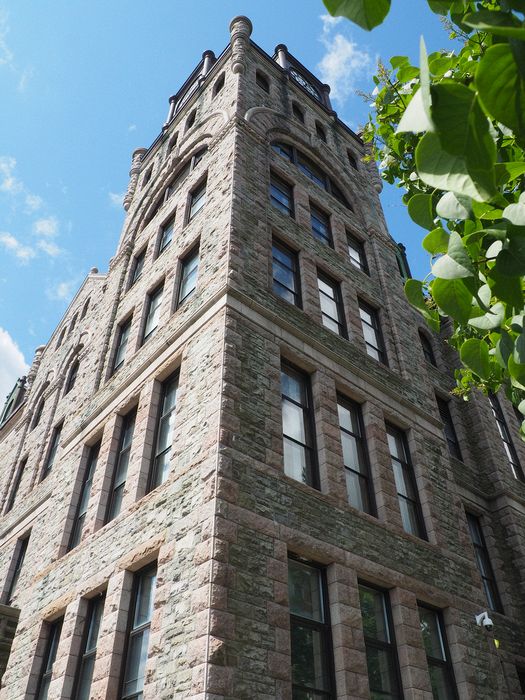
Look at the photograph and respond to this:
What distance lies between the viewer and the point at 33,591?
13141mm

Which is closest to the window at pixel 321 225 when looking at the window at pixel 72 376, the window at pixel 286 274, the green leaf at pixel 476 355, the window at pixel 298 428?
the window at pixel 286 274

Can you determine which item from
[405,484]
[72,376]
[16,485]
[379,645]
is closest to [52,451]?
[72,376]

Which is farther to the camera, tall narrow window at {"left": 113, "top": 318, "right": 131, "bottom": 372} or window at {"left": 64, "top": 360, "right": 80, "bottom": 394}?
window at {"left": 64, "top": 360, "right": 80, "bottom": 394}

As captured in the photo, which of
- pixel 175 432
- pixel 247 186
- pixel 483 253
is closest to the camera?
pixel 483 253

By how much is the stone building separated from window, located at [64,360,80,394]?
857 millimetres

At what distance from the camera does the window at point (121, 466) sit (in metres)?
12.3

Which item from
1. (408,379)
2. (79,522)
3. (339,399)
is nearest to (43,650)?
(79,522)

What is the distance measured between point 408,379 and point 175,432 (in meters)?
7.08

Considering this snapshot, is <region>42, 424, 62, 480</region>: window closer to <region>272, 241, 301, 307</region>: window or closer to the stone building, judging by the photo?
the stone building

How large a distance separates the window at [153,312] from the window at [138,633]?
6.73 metres

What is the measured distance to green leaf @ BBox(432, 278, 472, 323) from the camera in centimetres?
271

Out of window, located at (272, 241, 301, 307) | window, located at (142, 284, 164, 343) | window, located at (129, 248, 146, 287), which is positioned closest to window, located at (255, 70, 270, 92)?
window, located at (129, 248, 146, 287)

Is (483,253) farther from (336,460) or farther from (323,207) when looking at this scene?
(323,207)

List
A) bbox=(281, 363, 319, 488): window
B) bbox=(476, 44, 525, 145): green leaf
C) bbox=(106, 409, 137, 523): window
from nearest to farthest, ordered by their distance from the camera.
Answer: bbox=(476, 44, 525, 145): green leaf < bbox=(281, 363, 319, 488): window < bbox=(106, 409, 137, 523): window
